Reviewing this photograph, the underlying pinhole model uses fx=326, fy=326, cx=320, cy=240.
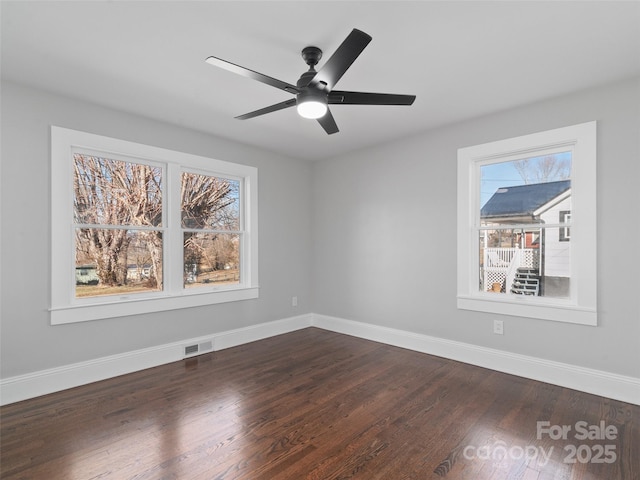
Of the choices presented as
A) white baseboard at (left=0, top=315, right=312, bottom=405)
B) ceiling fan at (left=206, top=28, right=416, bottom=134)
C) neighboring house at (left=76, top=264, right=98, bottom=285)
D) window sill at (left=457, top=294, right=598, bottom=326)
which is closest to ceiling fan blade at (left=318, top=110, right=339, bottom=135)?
ceiling fan at (left=206, top=28, right=416, bottom=134)

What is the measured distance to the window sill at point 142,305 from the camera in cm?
294

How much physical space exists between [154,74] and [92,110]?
0.99m

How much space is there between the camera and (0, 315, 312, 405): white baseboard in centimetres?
269

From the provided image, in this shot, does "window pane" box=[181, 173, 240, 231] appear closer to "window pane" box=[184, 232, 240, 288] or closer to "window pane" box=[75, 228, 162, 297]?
"window pane" box=[184, 232, 240, 288]

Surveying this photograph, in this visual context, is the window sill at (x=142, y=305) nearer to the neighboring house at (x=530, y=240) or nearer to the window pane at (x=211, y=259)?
the window pane at (x=211, y=259)

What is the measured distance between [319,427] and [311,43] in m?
2.65

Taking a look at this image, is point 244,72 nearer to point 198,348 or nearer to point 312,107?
point 312,107

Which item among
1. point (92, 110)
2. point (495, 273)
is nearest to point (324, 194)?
point (495, 273)

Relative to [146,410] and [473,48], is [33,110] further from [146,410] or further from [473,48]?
[473,48]

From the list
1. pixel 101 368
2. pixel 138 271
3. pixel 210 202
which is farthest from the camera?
pixel 210 202

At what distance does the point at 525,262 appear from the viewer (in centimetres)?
329

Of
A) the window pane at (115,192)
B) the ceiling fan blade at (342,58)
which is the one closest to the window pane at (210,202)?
the window pane at (115,192)

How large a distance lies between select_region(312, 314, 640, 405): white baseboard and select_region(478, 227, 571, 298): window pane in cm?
65

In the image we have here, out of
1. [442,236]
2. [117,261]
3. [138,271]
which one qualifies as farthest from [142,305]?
[442,236]
